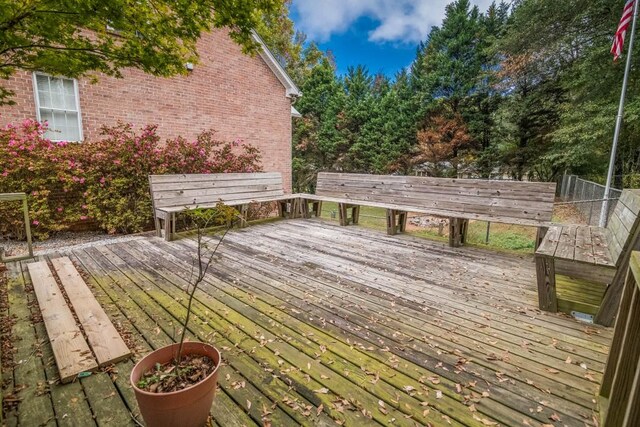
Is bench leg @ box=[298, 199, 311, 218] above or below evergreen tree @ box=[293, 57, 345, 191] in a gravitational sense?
below

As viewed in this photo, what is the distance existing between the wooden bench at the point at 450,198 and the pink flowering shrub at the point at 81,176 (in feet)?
11.7

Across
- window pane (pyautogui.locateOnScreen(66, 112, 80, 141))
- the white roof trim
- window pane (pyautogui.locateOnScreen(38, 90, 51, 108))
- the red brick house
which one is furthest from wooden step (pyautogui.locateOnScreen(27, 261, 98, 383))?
the white roof trim

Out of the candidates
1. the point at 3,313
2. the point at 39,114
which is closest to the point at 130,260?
the point at 3,313

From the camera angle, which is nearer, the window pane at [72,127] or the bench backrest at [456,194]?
the bench backrest at [456,194]

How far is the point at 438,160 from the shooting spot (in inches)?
651

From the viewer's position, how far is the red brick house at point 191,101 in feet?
21.3

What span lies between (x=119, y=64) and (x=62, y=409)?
293 cm

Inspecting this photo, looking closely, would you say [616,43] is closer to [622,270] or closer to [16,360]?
[622,270]

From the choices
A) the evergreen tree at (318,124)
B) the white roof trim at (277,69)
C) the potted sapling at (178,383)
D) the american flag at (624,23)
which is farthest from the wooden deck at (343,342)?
the evergreen tree at (318,124)

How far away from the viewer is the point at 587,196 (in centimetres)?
1091

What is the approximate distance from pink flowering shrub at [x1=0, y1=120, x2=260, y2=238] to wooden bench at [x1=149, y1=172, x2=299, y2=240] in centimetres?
85

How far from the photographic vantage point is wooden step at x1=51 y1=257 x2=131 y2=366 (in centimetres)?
228

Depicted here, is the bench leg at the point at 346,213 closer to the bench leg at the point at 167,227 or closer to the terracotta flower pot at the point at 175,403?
→ the bench leg at the point at 167,227

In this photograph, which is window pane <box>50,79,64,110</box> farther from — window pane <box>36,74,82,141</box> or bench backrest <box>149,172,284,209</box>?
bench backrest <box>149,172,284,209</box>
